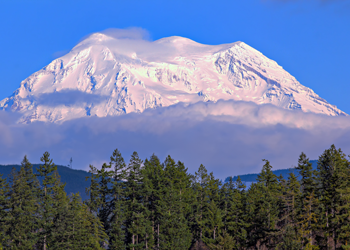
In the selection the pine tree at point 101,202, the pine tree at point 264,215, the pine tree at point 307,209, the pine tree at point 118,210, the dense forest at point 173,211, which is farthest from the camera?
the pine tree at point 101,202

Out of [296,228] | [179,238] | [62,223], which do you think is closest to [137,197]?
[179,238]

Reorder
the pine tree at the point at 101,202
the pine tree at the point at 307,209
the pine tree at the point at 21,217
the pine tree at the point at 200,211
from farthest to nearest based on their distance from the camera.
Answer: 1. the pine tree at the point at 200,211
2. the pine tree at the point at 101,202
3. the pine tree at the point at 21,217
4. the pine tree at the point at 307,209

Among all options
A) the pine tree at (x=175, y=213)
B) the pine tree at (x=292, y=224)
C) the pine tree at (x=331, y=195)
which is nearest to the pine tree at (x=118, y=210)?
the pine tree at (x=175, y=213)

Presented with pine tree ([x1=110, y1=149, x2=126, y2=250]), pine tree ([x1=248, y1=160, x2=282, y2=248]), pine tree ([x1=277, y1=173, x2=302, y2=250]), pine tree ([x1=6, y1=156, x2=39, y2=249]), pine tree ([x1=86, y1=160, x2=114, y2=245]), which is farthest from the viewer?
pine tree ([x1=86, y1=160, x2=114, y2=245])

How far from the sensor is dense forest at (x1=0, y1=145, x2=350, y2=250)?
7306cm

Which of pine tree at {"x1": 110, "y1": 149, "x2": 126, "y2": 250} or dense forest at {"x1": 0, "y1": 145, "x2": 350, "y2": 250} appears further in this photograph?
pine tree at {"x1": 110, "y1": 149, "x2": 126, "y2": 250}

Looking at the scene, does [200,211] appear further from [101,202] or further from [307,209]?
[307,209]

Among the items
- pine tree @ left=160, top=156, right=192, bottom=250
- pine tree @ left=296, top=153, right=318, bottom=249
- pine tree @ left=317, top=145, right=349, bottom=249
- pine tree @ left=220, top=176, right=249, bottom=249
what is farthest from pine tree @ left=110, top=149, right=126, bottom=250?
pine tree @ left=317, top=145, right=349, bottom=249

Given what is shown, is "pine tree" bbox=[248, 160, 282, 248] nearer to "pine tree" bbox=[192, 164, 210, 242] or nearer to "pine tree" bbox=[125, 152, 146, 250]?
"pine tree" bbox=[192, 164, 210, 242]

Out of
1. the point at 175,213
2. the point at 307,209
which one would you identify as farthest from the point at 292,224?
the point at 175,213

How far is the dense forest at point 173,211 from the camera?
73062 mm

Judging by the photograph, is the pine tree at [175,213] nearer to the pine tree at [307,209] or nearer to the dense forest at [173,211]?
the dense forest at [173,211]

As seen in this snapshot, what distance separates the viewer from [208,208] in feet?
320

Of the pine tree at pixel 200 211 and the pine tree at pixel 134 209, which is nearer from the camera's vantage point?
the pine tree at pixel 134 209
